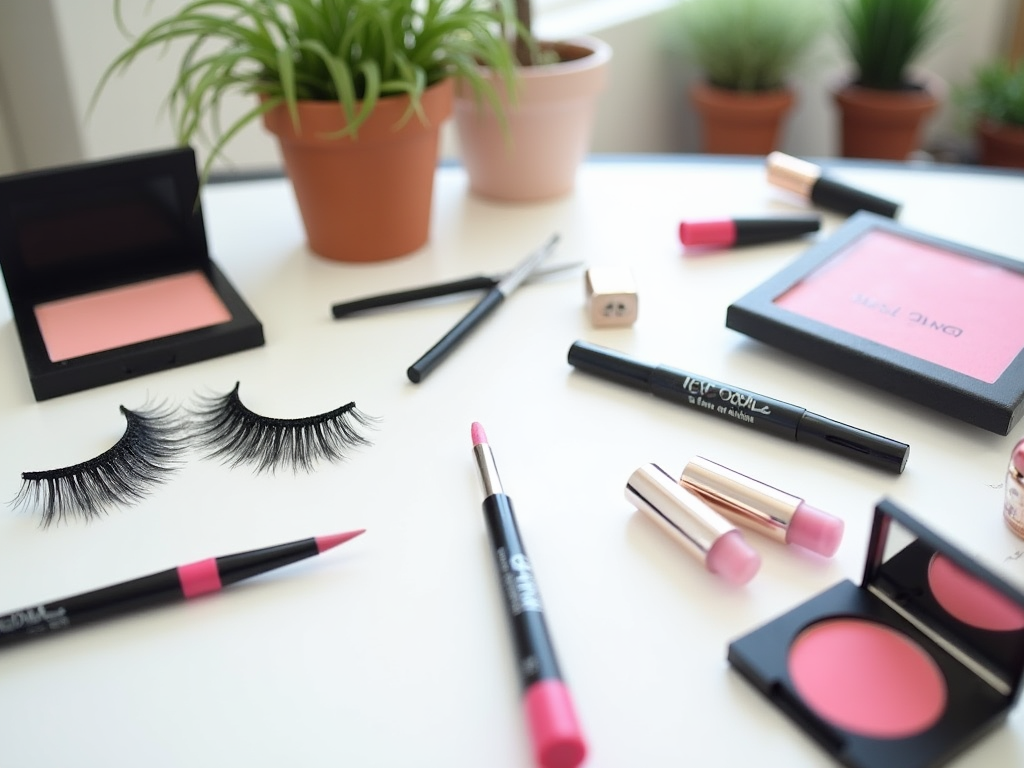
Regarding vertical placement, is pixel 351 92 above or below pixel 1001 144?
above

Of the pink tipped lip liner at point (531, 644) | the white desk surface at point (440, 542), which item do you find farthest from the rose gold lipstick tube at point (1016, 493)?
the pink tipped lip liner at point (531, 644)

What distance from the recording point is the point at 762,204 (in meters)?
0.83

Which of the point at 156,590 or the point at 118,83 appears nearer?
the point at 156,590

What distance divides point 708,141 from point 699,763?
1.33m

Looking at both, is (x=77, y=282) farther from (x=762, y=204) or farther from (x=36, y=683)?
(x=762, y=204)

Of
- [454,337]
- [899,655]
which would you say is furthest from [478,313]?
[899,655]

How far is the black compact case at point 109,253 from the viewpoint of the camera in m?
0.61

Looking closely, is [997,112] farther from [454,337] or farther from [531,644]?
[531,644]

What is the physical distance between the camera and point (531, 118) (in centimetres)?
81

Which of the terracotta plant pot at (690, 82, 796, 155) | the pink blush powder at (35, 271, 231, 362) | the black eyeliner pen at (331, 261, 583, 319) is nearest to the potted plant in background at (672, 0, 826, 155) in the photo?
the terracotta plant pot at (690, 82, 796, 155)

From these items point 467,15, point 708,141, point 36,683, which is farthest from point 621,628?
point 708,141

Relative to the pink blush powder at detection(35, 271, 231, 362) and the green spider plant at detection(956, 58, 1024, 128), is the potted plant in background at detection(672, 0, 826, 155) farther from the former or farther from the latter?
the pink blush powder at detection(35, 271, 231, 362)

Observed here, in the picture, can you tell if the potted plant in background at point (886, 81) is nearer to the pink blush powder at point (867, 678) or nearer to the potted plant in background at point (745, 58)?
the potted plant in background at point (745, 58)

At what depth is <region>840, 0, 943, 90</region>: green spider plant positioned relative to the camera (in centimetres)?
149
